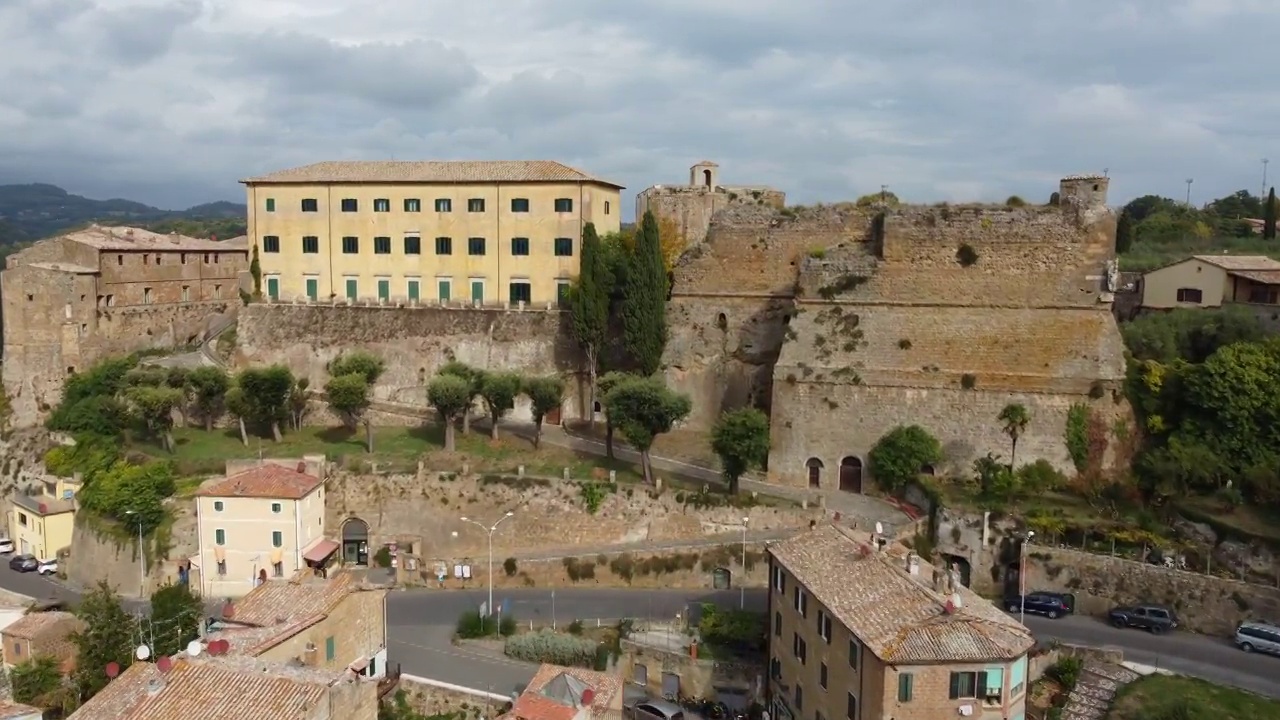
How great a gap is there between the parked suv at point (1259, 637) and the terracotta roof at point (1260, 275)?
25.9 m

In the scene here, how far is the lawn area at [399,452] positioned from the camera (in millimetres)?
42500

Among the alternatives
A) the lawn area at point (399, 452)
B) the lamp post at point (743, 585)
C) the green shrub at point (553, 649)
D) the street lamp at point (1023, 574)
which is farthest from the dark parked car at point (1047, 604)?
the green shrub at point (553, 649)

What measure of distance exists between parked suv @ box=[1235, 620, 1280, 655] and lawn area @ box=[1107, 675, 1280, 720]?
3.70 meters

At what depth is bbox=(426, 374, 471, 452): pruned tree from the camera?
144 feet

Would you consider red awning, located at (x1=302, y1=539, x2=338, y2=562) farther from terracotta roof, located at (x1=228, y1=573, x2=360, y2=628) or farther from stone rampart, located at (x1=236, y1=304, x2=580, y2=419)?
stone rampart, located at (x1=236, y1=304, x2=580, y2=419)

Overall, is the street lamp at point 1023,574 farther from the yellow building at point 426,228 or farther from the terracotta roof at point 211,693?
the yellow building at point 426,228

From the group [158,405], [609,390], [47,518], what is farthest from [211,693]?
[47,518]

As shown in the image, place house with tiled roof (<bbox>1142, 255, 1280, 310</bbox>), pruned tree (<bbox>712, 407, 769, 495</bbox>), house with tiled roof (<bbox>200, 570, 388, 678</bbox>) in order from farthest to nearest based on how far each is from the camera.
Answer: house with tiled roof (<bbox>1142, 255, 1280, 310</bbox>) < pruned tree (<bbox>712, 407, 769, 495</bbox>) < house with tiled roof (<bbox>200, 570, 388, 678</bbox>)

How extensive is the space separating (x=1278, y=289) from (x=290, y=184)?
53795 mm

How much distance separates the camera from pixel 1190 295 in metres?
53.4

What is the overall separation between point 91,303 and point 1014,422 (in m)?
46.2

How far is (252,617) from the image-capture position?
2702cm

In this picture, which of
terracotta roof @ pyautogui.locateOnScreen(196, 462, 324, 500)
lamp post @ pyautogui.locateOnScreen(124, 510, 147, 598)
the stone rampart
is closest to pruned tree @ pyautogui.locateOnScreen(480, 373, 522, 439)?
the stone rampart

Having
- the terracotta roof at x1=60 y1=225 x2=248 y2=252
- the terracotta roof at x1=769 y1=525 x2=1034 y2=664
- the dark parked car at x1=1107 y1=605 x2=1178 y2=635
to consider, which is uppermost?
the terracotta roof at x1=60 y1=225 x2=248 y2=252
